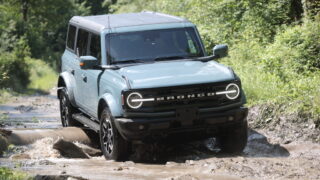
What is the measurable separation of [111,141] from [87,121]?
5.39ft

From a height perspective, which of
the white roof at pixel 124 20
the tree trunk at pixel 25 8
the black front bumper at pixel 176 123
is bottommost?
the tree trunk at pixel 25 8

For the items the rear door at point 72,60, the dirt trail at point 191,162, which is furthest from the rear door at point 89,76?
the dirt trail at point 191,162

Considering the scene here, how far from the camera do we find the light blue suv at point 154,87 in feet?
32.8

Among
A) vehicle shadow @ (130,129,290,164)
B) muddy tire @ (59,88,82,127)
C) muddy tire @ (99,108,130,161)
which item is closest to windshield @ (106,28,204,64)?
muddy tire @ (99,108,130,161)

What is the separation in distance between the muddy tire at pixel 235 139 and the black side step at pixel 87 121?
1835 mm

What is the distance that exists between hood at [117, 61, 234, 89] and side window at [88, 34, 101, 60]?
0.90 m

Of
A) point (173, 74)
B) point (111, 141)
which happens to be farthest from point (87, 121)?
point (173, 74)

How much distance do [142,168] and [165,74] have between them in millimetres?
1299

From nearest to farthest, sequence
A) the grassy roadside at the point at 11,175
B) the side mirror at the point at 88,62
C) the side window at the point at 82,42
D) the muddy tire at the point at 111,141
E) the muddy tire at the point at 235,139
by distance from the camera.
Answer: the grassy roadside at the point at 11,175 < the muddy tire at the point at 111,141 < the muddy tire at the point at 235,139 < the side mirror at the point at 88,62 < the side window at the point at 82,42

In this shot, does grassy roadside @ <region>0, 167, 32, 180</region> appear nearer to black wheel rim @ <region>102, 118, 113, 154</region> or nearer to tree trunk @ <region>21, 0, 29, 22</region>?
black wheel rim @ <region>102, 118, 113, 154</region>

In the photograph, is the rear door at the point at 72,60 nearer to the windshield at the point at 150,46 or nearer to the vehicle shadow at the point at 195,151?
the windshield at the point at 150,46

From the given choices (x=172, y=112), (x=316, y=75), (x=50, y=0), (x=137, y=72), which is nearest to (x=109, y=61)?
(x=137, y=72)

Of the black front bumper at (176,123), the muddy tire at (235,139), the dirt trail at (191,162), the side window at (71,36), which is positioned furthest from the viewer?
the side window at (71,36)

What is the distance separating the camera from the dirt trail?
9.07 m
